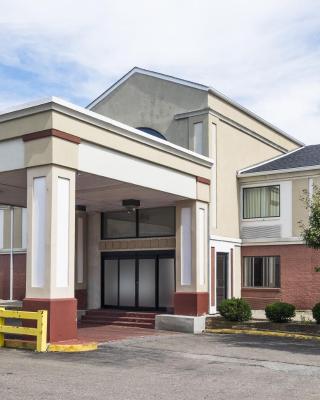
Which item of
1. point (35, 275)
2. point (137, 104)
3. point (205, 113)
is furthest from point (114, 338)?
point (137, 104)

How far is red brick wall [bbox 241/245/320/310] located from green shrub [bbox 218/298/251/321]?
459cm

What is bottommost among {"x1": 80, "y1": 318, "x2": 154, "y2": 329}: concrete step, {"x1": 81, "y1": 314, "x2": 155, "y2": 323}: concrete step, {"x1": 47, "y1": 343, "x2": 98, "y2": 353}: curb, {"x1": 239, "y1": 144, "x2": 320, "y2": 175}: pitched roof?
{"x1": 80, "y1": 318, "x2": 154, "y2": 329}: concrete step

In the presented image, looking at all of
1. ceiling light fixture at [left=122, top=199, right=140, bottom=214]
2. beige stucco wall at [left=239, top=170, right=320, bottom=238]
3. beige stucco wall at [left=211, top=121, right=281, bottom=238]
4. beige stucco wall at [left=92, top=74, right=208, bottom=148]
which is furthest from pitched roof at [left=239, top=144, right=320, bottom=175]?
ceiling light fixture at [left=122, top=199, right=140, bottom=214]

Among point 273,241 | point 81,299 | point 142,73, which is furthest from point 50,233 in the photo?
point 142,73

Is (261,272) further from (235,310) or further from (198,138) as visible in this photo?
(198,138)

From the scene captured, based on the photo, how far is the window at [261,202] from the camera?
26.2 metres

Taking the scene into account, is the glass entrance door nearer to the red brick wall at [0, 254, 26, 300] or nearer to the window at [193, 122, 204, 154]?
the window at [193, 122, 204, 154]

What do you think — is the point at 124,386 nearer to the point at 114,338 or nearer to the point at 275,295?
the point at 114,338

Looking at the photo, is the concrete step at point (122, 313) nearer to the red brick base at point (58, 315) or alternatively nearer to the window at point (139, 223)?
the window at point (139, 223)

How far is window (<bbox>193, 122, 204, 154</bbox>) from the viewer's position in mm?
24516

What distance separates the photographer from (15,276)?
101 ft

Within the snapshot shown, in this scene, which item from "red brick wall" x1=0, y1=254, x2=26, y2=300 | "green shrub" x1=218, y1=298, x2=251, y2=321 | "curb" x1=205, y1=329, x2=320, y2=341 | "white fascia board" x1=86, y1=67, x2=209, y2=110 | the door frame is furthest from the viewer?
"red brick wall" x1=0, y1=254, x2=26, y2=300

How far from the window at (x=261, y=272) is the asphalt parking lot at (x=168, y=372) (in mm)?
9239

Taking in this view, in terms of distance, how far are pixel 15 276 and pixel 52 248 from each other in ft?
55.6
